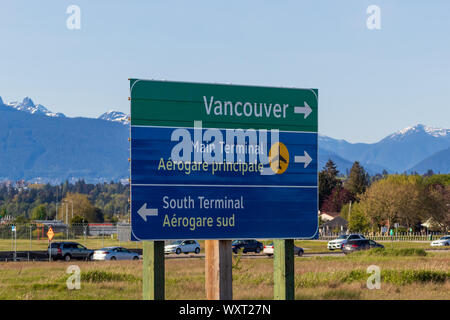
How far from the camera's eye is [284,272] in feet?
35.8

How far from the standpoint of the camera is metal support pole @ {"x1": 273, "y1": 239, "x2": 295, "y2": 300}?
1091 cm

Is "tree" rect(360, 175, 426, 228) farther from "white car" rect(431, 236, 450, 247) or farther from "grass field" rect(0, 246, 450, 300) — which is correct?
"grass field" rect(0, 246, 450, 300)

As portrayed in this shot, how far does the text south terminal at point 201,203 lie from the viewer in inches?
405

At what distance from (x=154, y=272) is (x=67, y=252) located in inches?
1708

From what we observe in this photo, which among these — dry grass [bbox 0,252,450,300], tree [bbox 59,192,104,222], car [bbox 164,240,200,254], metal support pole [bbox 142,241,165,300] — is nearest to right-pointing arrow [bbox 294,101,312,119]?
metal support pole [bbox 142,241,165,300]

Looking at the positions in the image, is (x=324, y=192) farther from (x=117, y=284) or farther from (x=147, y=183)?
(x=147, y=183)

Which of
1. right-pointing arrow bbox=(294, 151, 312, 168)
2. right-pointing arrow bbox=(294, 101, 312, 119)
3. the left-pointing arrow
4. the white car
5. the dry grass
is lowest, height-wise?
the white car

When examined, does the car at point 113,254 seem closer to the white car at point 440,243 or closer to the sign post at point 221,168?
the white car at point 440,243

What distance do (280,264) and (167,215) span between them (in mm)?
2034

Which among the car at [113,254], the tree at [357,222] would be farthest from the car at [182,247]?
the tree at [357,222]

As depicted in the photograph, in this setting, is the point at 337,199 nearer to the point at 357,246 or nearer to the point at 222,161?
the point at 357,246

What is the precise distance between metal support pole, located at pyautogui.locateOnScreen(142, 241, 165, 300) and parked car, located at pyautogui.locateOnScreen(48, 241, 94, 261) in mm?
42725

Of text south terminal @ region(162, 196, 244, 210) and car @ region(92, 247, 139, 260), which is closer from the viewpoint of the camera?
text south terminal @ region(162, 196, 244, 210)

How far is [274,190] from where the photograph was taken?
35.7 ft
